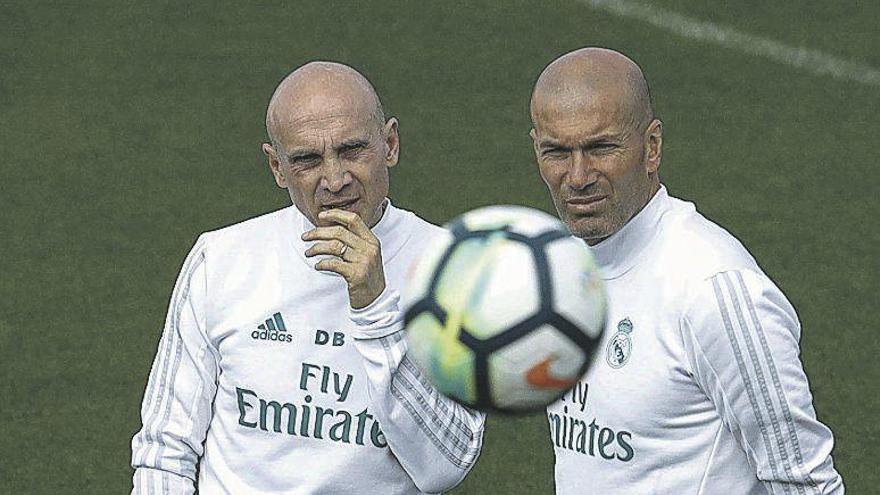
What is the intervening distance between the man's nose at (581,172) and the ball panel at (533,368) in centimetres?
97

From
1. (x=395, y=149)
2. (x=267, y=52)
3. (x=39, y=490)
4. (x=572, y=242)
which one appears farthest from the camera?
(x=267, y=52)

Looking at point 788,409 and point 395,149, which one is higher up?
point 395,149

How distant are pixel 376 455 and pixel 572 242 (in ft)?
4.59

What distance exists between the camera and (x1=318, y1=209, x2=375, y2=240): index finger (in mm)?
5473

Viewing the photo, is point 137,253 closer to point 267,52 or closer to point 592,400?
point 267,52

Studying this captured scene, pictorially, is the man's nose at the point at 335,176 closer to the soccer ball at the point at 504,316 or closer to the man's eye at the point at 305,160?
the man's eye at the point at 305,160

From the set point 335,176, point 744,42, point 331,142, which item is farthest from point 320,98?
point 744,42

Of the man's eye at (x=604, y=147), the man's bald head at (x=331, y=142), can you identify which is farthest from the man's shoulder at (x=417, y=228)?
the man's eye at (x=604, y=147)

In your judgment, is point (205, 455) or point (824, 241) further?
point (824, 241)

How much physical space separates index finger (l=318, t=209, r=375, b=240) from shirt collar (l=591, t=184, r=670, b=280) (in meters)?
0.69

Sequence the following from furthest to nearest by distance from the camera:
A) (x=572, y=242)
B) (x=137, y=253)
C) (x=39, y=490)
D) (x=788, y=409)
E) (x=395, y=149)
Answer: (x=137, y=253) → (x=39, y=490) → (x=395, y=149) → (x=788, y=409) → (x=572, y=242)

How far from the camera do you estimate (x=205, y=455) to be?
604cm

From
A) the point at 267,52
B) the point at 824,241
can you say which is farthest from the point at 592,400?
the point at 267,52

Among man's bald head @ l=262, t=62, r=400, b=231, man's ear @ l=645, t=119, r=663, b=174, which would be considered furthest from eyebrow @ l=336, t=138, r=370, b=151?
man's ear @ l=645, t=119, r=663, b=174
